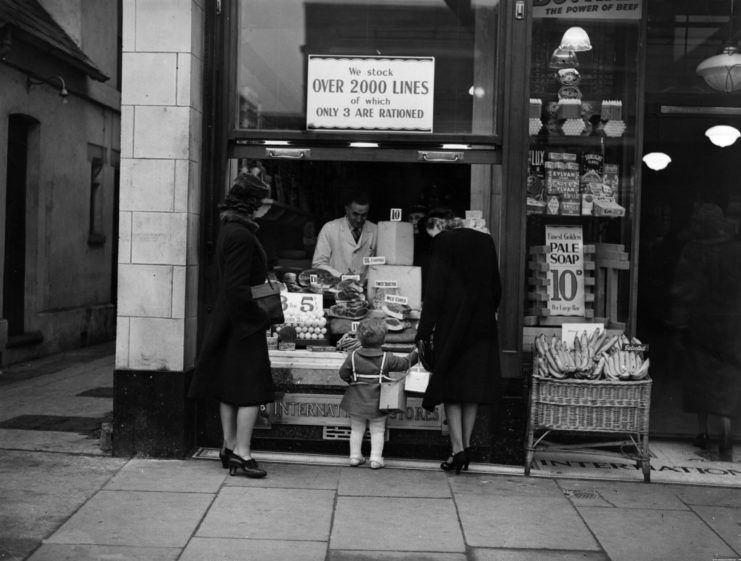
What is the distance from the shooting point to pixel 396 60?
7.20 m

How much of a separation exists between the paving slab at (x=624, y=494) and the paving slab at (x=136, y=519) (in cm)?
241

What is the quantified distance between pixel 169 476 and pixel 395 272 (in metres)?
2.48

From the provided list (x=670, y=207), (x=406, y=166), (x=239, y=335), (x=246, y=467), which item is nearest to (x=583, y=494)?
(x=246, y=467)

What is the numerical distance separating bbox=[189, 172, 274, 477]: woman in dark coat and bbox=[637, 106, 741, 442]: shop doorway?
436 cm

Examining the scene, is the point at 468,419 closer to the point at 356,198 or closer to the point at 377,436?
the point at 377,436

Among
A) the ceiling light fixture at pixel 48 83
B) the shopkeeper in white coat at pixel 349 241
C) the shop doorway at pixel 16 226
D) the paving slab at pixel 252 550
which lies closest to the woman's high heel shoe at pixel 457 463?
the paving slab at pixel 252 550

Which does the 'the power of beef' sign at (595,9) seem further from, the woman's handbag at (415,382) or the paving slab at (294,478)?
the paving slab at (294,478)

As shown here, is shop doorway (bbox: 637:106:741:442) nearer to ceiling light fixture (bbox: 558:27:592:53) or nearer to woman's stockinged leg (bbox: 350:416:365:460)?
ceiling light fixture (bbox: 558:27:592:53)

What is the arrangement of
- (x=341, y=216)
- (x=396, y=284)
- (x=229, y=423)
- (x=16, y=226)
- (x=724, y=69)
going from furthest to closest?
1. (x=16, y=226)
2. (x=724, y=69)
3. (x=341, y=216)
4. (x=396, y=284)
5. (x=229, y=423)

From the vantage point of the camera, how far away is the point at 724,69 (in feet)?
26.7

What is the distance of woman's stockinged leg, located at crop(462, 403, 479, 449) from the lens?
6617 millimetres

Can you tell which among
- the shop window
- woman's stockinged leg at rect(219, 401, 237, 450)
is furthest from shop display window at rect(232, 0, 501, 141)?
the shop window

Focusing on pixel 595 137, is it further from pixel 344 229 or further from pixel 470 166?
pixel 344 229

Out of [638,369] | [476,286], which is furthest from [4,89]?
[638,369]
